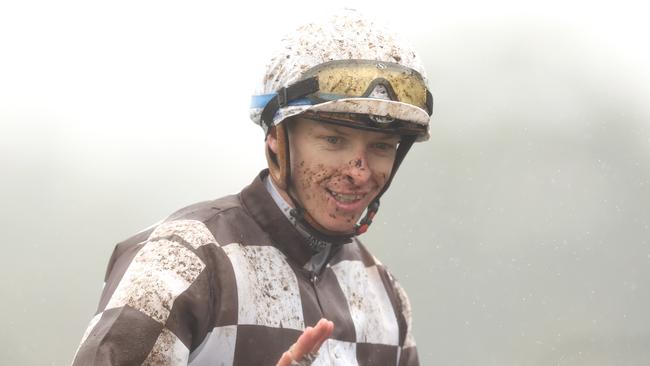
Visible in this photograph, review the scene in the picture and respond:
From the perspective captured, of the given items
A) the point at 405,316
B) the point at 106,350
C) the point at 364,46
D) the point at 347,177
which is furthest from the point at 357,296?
the point at 106,350

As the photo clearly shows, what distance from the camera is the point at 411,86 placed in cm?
353

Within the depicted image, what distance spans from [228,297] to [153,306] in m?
0.28

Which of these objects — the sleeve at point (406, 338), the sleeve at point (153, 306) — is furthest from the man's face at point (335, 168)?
the sleeve at point (406, 338)

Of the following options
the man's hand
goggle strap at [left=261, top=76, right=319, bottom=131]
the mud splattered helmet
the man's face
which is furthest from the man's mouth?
the man's hand

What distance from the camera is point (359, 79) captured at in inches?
135

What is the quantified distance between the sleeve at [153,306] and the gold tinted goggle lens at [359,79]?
0.60 m

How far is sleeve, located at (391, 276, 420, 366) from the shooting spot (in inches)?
164

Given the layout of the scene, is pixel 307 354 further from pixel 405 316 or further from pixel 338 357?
pixel 405 316

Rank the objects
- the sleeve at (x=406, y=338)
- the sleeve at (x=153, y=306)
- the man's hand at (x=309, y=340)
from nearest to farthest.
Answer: the man's hand at (x=309, y=340), the sleeve at (x=153, y=306), the sleeve at (x=406, y=338)

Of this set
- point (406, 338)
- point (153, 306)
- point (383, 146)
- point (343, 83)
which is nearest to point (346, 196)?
point (383, 146)

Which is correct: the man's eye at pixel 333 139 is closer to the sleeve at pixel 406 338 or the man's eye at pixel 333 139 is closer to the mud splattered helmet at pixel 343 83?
the mud splattered helmet at pixel 343 83

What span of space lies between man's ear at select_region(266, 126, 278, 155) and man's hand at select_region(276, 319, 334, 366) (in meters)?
1.07

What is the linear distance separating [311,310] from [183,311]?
0.58 metres

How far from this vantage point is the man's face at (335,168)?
3469 millimetres
